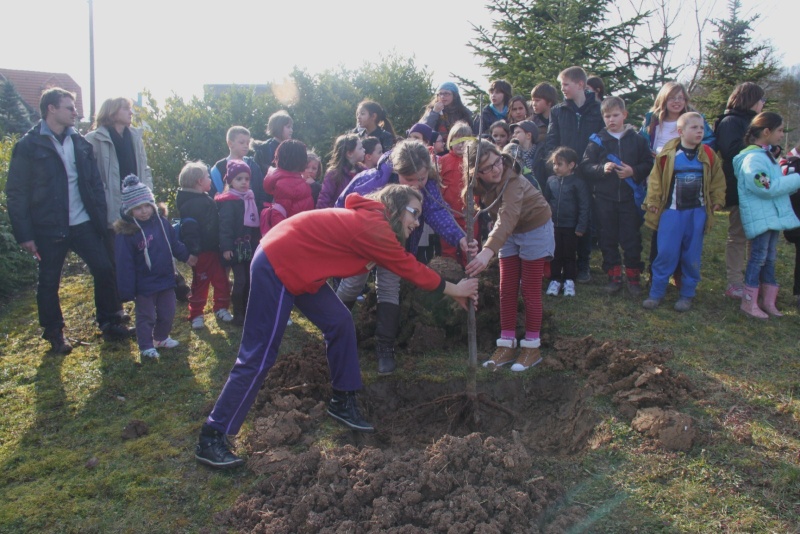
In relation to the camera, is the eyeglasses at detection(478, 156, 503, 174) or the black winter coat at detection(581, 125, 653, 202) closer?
the eyeglasses at detection(478, 156, 503, 174)

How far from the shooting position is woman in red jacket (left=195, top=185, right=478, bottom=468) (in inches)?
141

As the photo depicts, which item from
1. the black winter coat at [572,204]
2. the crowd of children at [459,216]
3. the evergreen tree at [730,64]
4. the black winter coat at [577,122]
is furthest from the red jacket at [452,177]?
the evergreen tree at [730,64]

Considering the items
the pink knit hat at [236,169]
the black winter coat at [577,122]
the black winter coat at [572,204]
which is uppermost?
the black winter coat at [577,122]

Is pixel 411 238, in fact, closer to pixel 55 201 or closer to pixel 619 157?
pixel 619 157

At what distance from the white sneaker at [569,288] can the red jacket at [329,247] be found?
134 inches

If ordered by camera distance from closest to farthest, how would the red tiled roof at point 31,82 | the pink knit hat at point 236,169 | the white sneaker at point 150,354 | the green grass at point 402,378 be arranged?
the green grass at point 402,378 → the white sneaker at point 150,354 → the pink knit hat at point 236,169 → the red tiled roof at point 31,82

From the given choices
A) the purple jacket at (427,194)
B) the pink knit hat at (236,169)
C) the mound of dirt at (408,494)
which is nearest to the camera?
the mound of dirt at (408,494)

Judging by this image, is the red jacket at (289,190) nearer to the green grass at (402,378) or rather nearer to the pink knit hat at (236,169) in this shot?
the pink knit hat at (236,169)

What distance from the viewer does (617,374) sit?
4445 mm

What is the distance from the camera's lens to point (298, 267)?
141 inches

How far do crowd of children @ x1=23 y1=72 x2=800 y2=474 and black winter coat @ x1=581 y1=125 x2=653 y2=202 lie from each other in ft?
0.05

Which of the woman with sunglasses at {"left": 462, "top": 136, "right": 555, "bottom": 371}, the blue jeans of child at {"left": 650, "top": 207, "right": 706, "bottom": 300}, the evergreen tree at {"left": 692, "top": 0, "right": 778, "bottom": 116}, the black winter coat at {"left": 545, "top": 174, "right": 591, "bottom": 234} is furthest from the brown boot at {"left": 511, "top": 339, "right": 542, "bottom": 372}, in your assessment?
the evergreen tree at {"left": 692, "top": 0, "right": 778, "bottom": 116}

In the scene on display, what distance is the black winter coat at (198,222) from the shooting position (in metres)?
5.91

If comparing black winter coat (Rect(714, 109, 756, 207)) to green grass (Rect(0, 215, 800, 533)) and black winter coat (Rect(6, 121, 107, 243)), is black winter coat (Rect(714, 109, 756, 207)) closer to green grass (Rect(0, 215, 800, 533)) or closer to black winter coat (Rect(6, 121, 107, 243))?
green grass (Rect(0, 215, 800, 533))
